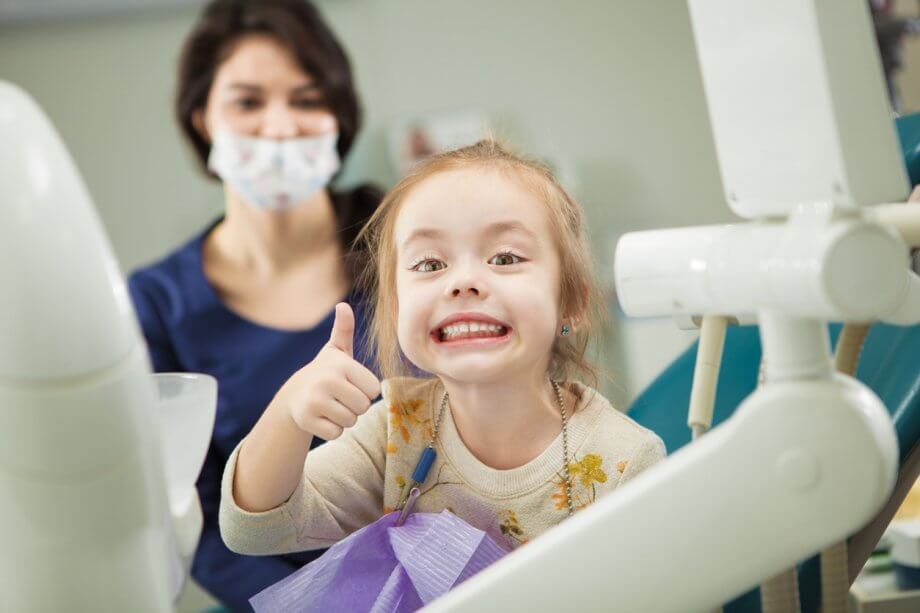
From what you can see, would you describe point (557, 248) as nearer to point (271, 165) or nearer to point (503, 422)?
point (503, 422)

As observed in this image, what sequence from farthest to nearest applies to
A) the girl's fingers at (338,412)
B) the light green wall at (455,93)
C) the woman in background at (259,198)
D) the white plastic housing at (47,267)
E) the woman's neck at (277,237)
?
the light green wall at (455,93) < the woman's neck at (277,237) < the woman in background at (259,198) < the girl's fingers at (338,412) < the white plastic housing at (47,267)

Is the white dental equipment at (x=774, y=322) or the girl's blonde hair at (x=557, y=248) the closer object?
the white dental equipment at (x=774, y=322)

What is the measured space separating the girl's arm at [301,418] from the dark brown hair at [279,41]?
1184 millimetres

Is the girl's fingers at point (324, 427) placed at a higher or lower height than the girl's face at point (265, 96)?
lower

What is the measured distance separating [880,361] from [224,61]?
1.29 meters

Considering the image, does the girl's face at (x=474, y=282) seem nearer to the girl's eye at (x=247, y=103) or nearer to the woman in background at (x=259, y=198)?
the woman in background at (x=259, y=198)

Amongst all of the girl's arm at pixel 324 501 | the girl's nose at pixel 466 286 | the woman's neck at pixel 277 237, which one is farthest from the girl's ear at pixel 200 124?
the girl's nose at pixel 466 286

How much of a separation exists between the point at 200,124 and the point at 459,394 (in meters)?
1.22

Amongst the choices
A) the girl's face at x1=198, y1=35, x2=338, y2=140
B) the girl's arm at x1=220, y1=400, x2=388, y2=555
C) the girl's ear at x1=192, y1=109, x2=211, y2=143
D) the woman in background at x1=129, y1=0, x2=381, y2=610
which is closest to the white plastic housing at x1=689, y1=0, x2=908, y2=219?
the girl's arm at x1=220, y1=400, x2=388, y2=555

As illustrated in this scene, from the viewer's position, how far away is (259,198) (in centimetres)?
175

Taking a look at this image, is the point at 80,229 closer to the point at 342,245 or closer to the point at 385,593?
the point at 385,593

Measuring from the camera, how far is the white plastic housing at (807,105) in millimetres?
386

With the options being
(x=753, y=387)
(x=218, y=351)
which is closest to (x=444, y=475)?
(x=753, y=387)

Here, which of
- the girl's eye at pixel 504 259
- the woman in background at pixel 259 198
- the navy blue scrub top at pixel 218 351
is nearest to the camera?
the girl's eye at pixel 504 259
